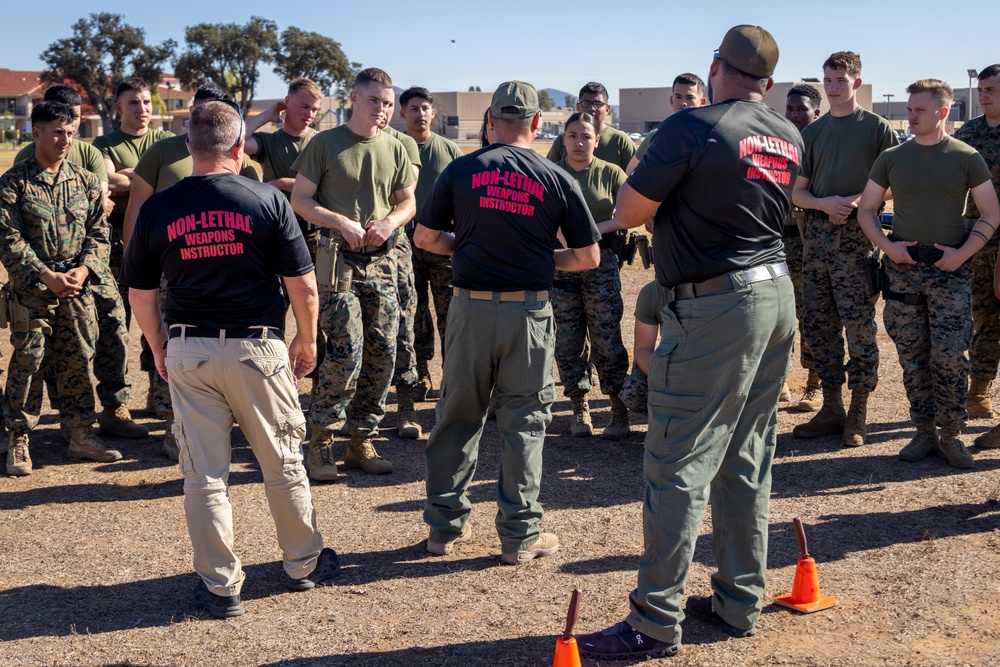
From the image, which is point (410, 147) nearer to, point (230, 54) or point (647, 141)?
point (647, 141)

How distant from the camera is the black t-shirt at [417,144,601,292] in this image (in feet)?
15.5

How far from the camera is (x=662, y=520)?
385cm

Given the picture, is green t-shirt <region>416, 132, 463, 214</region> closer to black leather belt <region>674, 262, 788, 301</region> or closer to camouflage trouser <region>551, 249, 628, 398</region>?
camouflage trouser <region>551, 249, 628, 398</region>

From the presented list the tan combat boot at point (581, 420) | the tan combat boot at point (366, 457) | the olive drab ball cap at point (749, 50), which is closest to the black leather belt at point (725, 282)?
the olive drab ball cap at point (749, 50)

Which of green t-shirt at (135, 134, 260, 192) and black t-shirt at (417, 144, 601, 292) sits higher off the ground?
green t-shirt at (135, 134, 260, 192)

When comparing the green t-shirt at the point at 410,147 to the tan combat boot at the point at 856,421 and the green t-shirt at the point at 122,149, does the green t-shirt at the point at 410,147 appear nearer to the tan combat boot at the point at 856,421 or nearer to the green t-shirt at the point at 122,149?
the green t-shirt at the point at 122,149

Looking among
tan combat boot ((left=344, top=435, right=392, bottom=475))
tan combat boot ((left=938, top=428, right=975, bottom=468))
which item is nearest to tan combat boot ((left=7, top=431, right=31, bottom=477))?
tan combat boot ((left=344, top=435, right=392, bottom=475))

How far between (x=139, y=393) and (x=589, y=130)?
459 cm

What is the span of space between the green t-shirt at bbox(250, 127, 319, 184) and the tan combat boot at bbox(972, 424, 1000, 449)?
5220 millimetres

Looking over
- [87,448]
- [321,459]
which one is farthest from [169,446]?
[321,459]

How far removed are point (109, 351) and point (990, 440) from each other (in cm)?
627

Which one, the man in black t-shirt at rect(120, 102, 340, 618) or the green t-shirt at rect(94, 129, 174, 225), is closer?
the man in black t-shirt at rect(120, 102, 340, 618)

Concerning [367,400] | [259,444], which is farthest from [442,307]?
[259,444]

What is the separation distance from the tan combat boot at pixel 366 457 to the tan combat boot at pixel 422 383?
1.75 m
